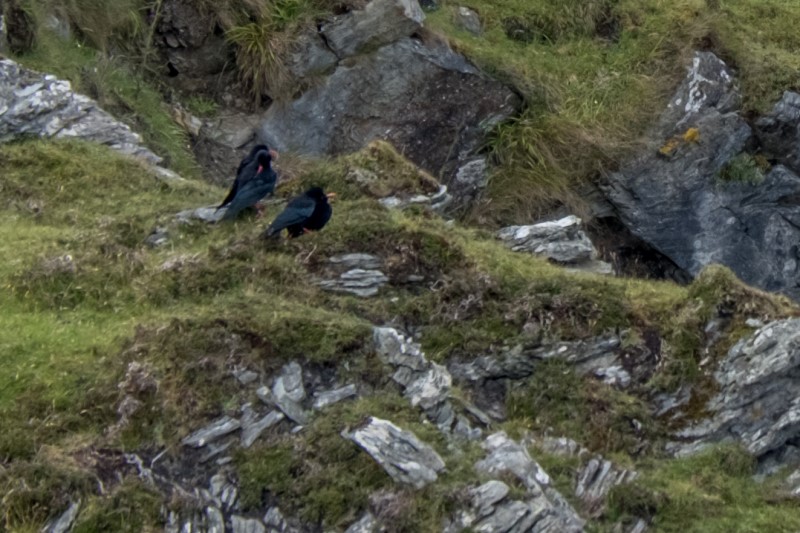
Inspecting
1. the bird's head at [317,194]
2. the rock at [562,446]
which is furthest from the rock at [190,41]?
the rock at [562,446]

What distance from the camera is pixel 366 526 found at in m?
8.14

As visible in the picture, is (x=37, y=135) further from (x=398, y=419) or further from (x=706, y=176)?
(x=706, y=176)

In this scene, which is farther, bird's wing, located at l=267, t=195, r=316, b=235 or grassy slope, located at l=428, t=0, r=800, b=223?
grassy slope, located at l=428, t=0, r=800, b=223

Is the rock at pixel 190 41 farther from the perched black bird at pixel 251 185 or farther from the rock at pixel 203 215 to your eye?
the rock at pixel 203 215

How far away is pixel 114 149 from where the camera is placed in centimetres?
1399

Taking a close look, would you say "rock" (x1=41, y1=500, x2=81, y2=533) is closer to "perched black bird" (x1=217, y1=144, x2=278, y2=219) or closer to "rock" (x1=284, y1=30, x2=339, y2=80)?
"perched black bird" (x1=217, y1=144, x2=278, y2=219)

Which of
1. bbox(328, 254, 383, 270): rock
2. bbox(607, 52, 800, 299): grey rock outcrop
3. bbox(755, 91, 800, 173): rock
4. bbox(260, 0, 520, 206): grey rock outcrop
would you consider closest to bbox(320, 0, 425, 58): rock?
bbox(260, 0, 520, 206): grey rock outcrop

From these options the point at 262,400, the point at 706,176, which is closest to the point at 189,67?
the point at 706,176

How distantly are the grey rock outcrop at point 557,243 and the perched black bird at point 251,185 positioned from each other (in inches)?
88.8

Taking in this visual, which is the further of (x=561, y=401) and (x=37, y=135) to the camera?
(x=37, y=135)

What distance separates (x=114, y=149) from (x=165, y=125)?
1.99 meters

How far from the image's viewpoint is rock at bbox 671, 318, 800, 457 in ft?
30.5

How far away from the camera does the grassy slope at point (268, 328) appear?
8.41m

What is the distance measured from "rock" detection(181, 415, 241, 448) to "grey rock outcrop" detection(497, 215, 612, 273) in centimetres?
425
